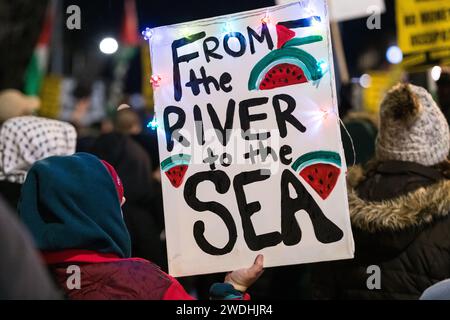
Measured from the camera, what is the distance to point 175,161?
323 centimetres

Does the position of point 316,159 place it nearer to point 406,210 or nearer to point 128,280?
point 406,210

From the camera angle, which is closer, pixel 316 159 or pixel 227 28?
pixel 316 159

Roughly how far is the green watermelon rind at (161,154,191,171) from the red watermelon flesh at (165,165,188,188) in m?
0.01

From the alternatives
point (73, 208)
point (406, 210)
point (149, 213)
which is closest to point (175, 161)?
point (73, 208)

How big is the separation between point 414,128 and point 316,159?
824mm

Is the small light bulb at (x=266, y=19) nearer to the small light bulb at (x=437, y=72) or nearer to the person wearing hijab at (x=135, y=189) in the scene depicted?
the person wearing hijab at (x=135, y=189)

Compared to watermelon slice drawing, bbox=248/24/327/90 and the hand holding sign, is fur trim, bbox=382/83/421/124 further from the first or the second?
the hand holding sign

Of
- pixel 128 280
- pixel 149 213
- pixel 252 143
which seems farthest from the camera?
pixel 149 213

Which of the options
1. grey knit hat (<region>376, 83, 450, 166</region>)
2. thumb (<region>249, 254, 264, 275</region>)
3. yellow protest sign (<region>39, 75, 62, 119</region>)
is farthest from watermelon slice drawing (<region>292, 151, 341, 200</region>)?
yellow protest sign (<region>39, 75, 62, 119</region>)

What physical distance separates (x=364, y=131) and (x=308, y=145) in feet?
7.38

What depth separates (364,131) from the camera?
5.32m

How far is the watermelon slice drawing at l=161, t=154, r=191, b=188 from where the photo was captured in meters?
3.22

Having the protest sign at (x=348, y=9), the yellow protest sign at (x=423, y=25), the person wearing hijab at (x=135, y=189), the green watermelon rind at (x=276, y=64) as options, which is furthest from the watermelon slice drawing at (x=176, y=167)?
the protest sign at (x=348, y=9)

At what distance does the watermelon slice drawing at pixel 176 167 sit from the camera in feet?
10.6
